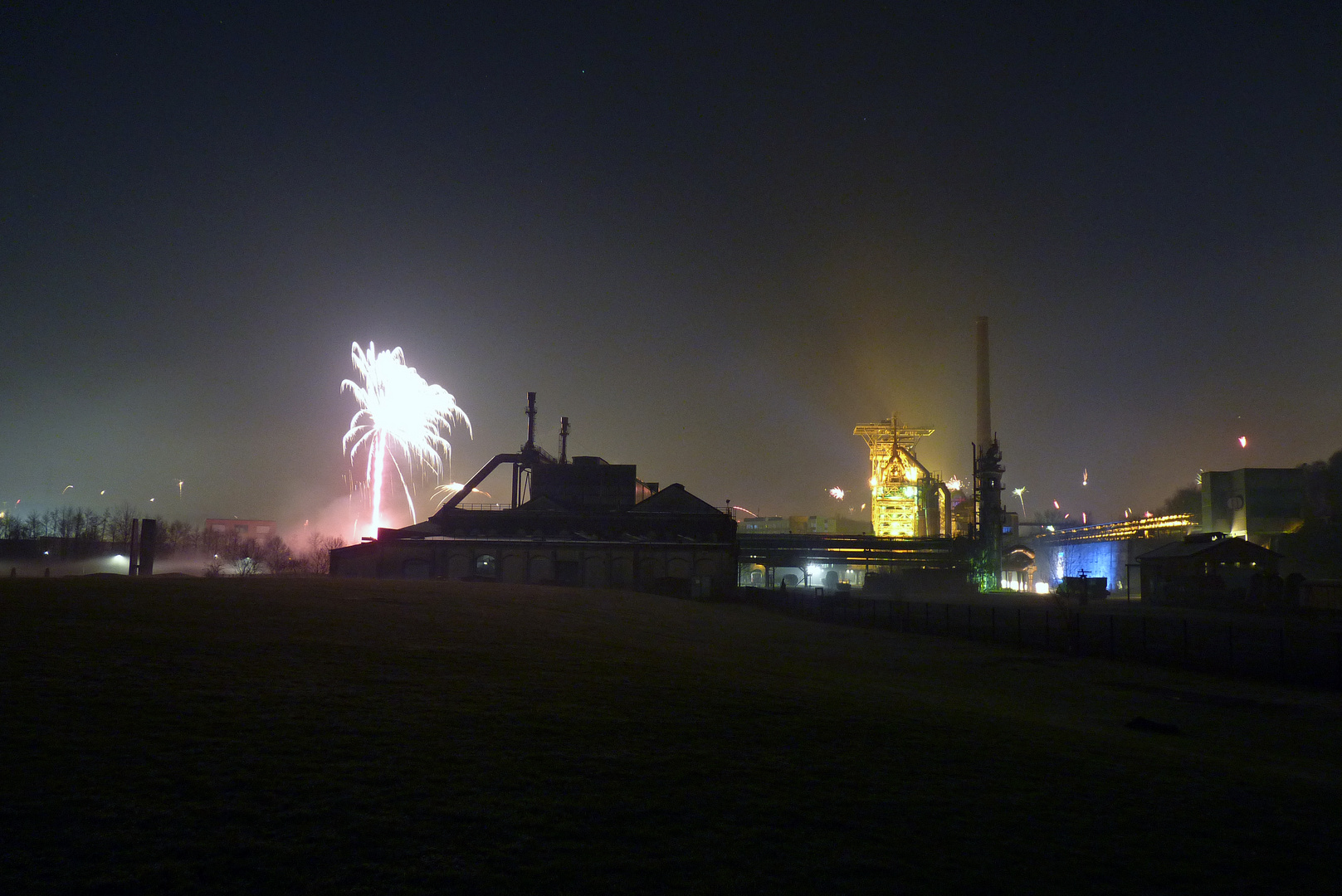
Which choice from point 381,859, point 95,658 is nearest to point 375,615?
point 95,658

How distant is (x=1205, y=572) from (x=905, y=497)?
158ft

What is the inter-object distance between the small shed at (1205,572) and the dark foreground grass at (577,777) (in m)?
38.2

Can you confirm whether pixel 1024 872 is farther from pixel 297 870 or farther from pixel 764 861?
pixel 297 870

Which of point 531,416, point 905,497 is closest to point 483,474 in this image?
point 531,416

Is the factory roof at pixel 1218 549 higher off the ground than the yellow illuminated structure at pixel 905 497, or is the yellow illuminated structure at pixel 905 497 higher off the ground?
the yellow illuminated structure at pixel 905 497

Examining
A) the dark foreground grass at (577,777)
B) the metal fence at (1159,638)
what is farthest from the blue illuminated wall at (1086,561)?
the dark foreground grass at (577,777)

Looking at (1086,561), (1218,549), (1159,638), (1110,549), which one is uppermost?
(1218,549)

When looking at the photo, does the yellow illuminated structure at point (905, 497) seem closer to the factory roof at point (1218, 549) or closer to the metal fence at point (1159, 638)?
the factory roof at point (1218, 549)

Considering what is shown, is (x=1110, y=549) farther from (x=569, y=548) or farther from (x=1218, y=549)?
(x=569, y=548)

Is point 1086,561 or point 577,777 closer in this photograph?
point 577,777

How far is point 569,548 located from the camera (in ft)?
198

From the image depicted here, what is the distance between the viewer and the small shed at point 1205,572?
5112 cm

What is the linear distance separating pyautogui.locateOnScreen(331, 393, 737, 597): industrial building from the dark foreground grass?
3930 cm

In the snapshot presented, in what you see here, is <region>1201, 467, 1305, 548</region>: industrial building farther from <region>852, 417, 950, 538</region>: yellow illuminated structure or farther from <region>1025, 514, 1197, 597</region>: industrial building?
<region>852, 417, 950, 538</region>: yellow illuminated structure
